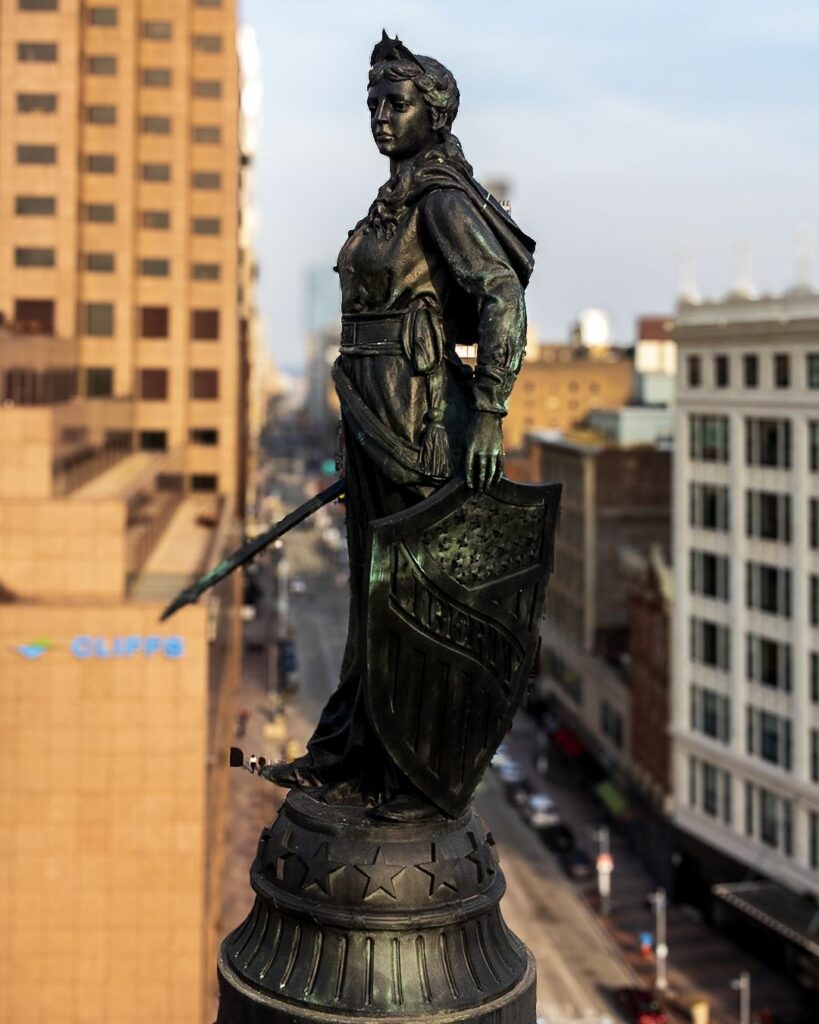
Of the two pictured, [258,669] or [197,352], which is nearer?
[197,352]

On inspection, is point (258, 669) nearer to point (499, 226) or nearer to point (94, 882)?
point (94, 882)

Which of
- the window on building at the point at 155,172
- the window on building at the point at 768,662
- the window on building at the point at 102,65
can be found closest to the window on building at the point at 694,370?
the window on building at the point at 768,662

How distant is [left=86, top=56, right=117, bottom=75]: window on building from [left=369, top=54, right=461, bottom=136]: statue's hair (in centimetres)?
8688

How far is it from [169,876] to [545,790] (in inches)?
1999

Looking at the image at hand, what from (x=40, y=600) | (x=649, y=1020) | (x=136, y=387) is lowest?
(x=649, y=1020)

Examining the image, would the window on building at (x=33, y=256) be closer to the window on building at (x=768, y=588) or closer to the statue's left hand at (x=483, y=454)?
the window on building at (x=768, y=588)

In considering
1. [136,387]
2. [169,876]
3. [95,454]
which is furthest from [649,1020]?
[136,387]

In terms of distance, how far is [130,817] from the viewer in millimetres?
41438

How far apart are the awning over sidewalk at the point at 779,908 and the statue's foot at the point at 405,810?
50.1 meters

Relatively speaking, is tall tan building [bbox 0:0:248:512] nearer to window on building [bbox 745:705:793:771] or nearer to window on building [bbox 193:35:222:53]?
window on building [bbox 193:35:222:53]

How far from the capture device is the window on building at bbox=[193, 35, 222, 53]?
92500 millimetres

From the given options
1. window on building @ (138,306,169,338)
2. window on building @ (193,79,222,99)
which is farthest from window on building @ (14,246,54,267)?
window on building @ (193,79,222,99)

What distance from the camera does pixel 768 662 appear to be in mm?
62094

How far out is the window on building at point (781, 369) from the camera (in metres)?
61.1
